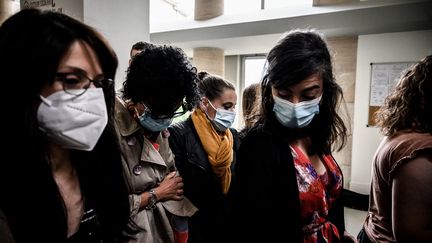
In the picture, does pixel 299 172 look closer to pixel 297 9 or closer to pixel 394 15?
pixel 394 15

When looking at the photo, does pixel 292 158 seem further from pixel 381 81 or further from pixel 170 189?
pixel 381 81

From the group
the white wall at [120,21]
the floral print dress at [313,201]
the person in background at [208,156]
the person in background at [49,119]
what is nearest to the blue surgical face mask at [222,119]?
the person in background at [208,156]

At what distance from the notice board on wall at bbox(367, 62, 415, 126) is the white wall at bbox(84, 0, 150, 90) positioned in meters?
3.22

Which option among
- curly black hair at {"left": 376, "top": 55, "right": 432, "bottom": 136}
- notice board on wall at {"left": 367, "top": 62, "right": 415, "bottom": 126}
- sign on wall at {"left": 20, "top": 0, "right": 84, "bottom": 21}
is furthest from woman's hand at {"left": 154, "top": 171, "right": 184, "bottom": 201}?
notice board on wall at {"left": 367, "top": 62, "right": 415, "bottom": 126}

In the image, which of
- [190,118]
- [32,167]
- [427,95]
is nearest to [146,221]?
[32,167]

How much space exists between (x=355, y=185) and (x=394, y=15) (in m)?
2.31

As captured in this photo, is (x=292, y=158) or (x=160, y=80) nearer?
(x=292, y=158)

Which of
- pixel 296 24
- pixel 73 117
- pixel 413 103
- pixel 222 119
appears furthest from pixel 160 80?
pixel 296 24

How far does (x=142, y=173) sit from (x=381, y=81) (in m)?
3.78

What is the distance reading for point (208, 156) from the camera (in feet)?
5.96

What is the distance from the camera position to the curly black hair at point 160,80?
51.0 inches

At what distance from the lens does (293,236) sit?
40.1 inches

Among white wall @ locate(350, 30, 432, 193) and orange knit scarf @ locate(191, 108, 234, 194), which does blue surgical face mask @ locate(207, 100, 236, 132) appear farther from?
white wall @ locate(350, 30, 432, 193)

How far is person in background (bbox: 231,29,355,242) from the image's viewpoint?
3.40ft
